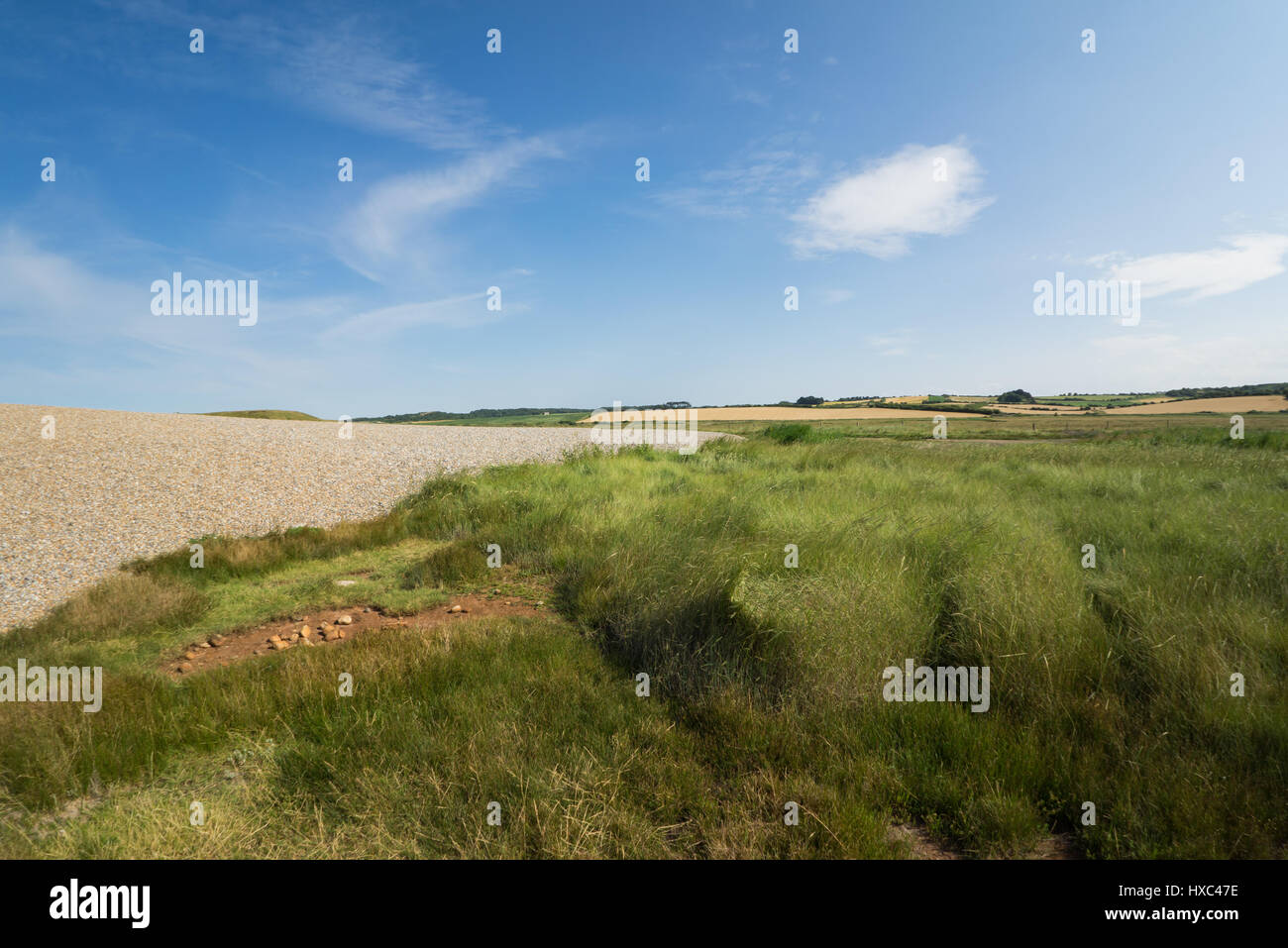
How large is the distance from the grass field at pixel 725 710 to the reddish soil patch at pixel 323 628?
166 millimetres

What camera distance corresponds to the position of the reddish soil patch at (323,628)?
5.46 meters

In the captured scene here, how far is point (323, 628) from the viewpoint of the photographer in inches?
237

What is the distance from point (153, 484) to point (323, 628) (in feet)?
31.9

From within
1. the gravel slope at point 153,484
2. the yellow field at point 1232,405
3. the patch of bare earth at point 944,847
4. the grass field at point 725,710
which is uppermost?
the yellow field at point 1232,405

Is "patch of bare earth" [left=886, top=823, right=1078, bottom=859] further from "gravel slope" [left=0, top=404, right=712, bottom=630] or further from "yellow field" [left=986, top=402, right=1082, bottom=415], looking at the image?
"yellow field" [left=986, top=402, right=1082, bottom=415]

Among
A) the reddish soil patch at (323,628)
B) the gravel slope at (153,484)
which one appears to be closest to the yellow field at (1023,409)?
the gravel slope at (153,484)

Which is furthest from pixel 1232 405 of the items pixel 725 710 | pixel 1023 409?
pixel 725 710

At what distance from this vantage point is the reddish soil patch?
5461 millimetres

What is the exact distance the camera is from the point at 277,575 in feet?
27.0

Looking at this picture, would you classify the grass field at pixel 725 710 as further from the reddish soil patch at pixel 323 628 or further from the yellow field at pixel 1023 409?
the yellow field at pixel 1023 409

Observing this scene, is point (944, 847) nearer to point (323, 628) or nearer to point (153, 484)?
point (323, 628)

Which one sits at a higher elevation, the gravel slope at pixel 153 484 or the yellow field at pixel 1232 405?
the yellow field at pixel 1232 405

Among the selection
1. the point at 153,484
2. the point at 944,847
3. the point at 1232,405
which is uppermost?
the point at 1232,405
